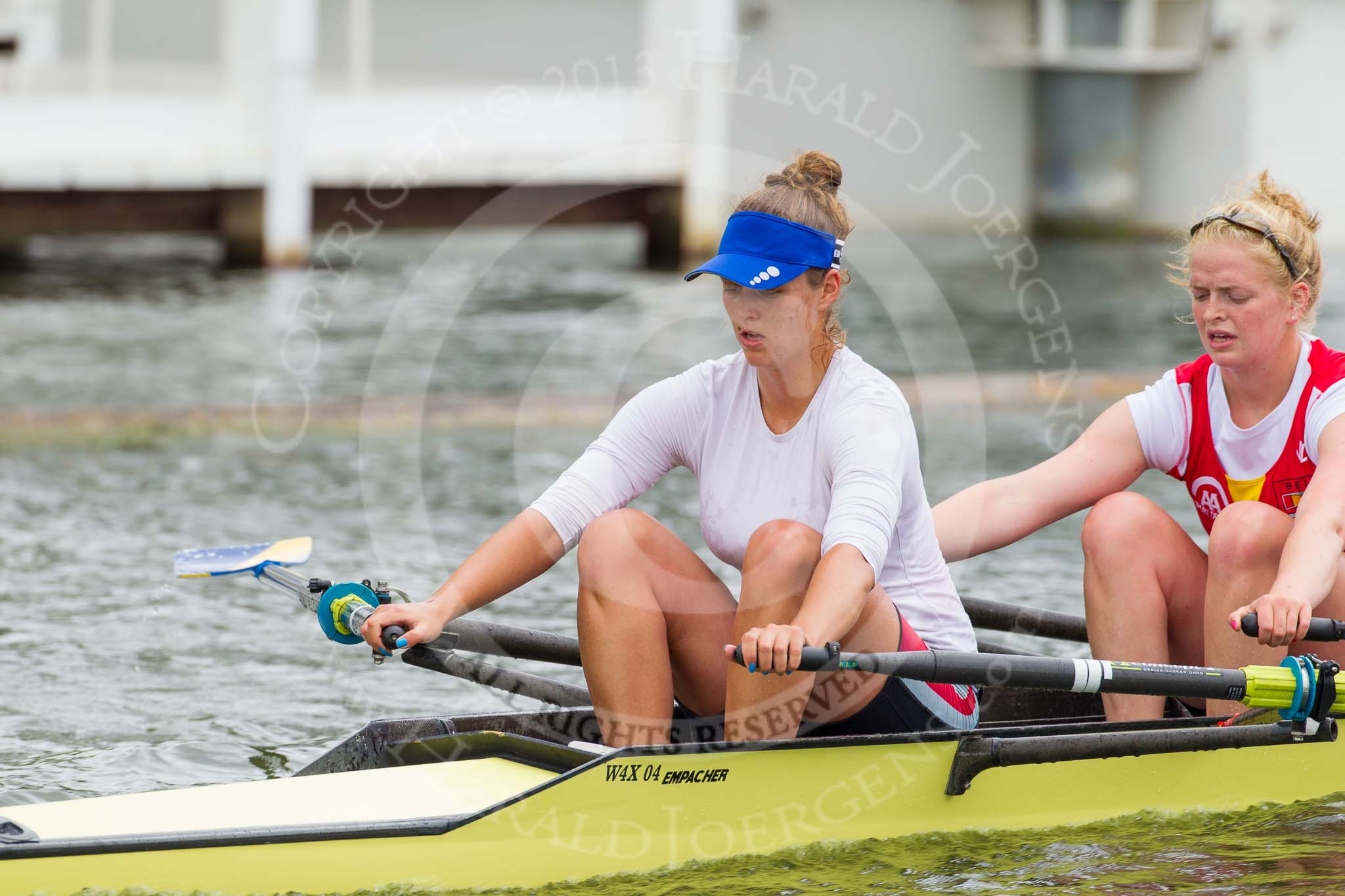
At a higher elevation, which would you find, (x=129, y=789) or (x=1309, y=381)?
(x=1309, y=381)

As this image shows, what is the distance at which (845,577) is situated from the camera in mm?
2926

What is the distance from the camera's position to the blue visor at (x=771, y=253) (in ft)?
9.96

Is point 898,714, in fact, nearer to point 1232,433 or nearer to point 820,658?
point 820,658

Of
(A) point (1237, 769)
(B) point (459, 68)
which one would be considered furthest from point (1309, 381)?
(B) point (459, 68)

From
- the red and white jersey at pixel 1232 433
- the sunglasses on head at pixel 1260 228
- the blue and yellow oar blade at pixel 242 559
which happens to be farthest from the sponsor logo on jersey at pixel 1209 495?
the blue and yellow oar blade at pixel 242 559

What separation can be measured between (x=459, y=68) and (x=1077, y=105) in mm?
7196

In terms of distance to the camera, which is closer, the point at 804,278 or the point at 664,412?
the point at 804,278

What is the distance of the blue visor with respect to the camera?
304 centimetres

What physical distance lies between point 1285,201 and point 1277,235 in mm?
116

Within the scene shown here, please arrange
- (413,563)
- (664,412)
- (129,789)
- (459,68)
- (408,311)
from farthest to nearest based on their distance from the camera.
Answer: (459,68)
(408,311)
(413,563)
(129,789)
(664,412)

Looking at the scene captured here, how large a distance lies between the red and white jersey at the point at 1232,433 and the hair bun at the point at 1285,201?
245 mm

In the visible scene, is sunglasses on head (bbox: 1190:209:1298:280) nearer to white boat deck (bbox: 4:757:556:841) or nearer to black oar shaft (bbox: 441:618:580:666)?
black oar shaft (bbox: 441:618:580:666)

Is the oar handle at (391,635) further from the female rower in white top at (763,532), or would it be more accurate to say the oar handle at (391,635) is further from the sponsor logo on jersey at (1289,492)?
the sponsor logo on jersey at (1289,492)

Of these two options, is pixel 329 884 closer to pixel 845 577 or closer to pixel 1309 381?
pixel 845 577
